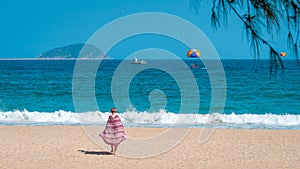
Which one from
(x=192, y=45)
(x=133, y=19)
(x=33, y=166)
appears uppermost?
(x=133, y=19)

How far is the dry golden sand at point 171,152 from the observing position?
31.1 ft

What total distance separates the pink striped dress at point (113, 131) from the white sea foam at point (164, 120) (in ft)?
26.6

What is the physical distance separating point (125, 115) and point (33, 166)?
12.1 metres

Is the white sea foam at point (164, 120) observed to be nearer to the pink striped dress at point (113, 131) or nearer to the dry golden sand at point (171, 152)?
the dry golden sand at point (171, 152)

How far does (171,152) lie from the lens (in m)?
10.9

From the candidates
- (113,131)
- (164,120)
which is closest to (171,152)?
(113,131)

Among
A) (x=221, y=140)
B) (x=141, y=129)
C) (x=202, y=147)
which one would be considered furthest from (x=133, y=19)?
(x=141, y=129)

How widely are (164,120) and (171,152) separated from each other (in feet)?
29.5

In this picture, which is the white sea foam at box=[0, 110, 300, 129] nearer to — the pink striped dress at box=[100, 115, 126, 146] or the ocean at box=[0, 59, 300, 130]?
the ocean at box=[0, 59, 300, 130]

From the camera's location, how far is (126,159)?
9.98m

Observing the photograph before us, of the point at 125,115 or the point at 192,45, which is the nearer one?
the point at 192,45

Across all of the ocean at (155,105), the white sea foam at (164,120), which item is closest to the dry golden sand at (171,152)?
the white sea foam at (164,120)

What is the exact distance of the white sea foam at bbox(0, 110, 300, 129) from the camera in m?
18.2

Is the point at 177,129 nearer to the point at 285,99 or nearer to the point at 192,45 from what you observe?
the point at 192,45
